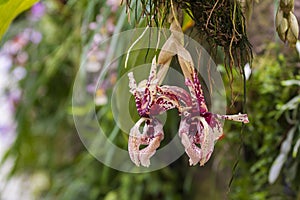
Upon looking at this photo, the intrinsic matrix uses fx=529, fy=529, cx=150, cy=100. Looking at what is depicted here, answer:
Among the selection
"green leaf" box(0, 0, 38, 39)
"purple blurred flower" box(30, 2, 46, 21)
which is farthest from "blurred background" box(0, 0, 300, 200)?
"green leaf" box(0, 0, 38, 39)

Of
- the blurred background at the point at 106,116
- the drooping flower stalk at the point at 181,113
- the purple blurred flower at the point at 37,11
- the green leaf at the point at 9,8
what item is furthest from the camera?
the purple blurred flower at the point at 37,11

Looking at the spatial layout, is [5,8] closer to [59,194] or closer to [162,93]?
[162,93]

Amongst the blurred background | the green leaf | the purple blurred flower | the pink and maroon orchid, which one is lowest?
the blurred background

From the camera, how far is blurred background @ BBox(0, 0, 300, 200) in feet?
3.19

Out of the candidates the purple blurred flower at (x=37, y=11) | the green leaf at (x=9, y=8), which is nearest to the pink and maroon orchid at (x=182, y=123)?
the green leaf at (x=9, y=8)

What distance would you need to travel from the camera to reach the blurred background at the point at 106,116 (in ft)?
3.19

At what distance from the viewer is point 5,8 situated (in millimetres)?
683

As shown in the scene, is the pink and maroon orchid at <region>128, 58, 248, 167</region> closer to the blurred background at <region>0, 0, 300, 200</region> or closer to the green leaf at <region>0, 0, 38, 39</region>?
the blurred background at <region>0, 0, 300, 200</region>

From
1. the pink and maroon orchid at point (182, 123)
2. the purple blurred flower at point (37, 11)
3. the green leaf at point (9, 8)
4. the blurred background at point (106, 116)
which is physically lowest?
the blurred background at point (106, 116)

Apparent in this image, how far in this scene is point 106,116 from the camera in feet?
4.62

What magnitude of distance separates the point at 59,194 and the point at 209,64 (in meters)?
1.21

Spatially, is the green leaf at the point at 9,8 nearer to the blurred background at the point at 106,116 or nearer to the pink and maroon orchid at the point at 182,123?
the blurred background at the point at 106,116

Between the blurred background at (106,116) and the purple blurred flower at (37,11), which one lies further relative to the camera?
the purple blurred flower at (37,11)

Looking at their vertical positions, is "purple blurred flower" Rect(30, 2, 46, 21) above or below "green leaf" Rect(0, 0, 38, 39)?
→ below
